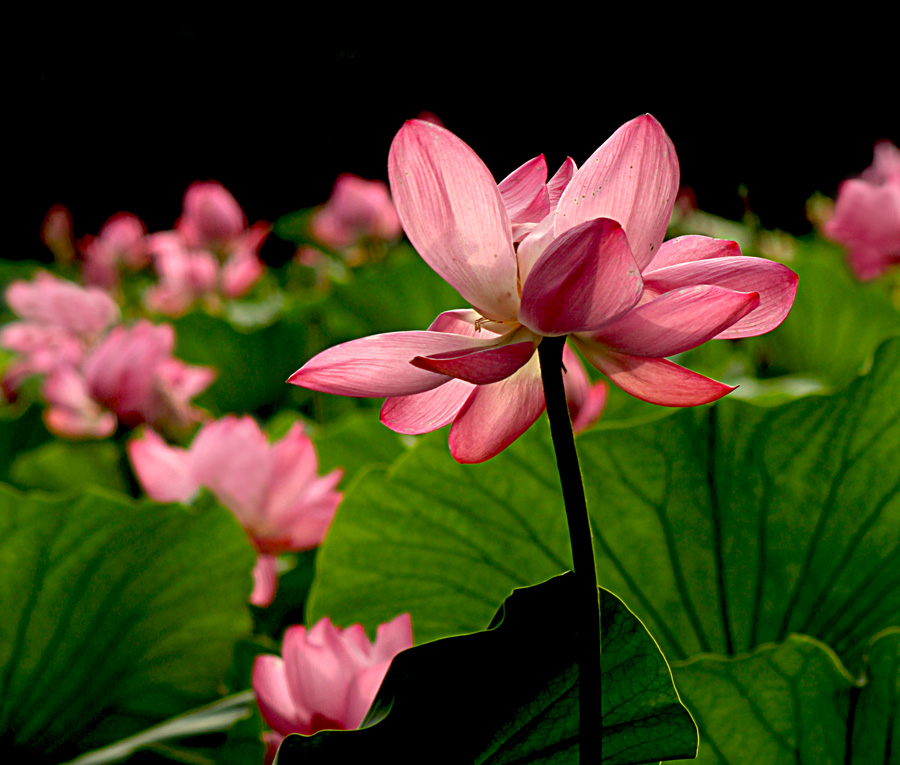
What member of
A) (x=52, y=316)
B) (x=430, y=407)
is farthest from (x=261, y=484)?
(x=52, y=316)

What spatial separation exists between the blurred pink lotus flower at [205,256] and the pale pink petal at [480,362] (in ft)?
4.37

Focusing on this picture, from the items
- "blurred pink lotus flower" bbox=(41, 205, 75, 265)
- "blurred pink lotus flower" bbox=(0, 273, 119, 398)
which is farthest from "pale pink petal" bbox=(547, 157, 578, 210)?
"blurred pink lotus flower" bbox=(41, 205, 75, 265)

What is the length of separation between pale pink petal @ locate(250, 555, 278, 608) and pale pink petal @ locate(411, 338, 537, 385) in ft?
1.44

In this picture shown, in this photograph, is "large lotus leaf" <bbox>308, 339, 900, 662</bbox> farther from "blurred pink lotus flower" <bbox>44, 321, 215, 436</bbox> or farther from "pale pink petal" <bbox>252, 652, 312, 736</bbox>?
"blurred pink lotus flower" <bbox>44, 321, 215, 436</bbox>

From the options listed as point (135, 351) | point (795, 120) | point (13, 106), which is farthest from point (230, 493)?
point (13, 106)

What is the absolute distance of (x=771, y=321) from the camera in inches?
9.8

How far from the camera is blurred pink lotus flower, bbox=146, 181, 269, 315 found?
4.93ft

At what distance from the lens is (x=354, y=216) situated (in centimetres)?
164

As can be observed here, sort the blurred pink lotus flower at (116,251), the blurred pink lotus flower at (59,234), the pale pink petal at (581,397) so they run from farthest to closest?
1. the blurred pink lotus flower at (59,234)
2. the blurred pink lotus flower at (116,251)
3. the pale pink petal at (581,397)

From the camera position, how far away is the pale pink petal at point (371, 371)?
0.75 ft

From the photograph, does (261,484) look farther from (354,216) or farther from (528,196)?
(354,216)

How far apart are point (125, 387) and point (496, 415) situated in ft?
2.44

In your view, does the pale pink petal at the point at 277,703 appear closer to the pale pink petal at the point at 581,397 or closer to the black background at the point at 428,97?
the pale pink petal at the point at 581,397

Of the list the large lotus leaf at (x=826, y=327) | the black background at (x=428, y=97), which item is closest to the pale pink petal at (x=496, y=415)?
the large lotus leaf at (x=826, y=327)
